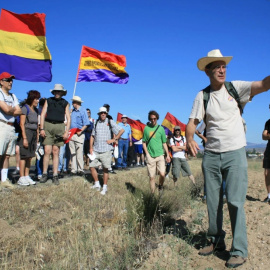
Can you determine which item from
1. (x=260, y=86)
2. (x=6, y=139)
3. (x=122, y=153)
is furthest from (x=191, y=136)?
(x=122, y=153)

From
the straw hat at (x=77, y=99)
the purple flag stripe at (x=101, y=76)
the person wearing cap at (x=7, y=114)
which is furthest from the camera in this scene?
the purple flag stripe at (x=101, y=76)

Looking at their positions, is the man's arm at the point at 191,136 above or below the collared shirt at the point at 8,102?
below

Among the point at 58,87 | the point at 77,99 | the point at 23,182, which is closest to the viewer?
the point at 23,182

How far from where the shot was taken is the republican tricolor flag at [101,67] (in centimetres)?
1095

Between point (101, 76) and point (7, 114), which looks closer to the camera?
point (7, 114)

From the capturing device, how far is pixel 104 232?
473cm

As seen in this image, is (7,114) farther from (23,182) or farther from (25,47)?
(25,47)

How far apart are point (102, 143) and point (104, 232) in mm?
3705

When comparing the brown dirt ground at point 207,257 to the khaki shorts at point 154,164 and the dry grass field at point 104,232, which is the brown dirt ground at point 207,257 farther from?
the khaki shorts at point 154,164

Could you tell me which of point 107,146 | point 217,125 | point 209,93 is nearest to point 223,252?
point 217,125

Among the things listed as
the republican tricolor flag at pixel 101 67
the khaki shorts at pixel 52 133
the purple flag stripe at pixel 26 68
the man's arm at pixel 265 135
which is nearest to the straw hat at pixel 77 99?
the republican tricolor flag at pixel 101 67

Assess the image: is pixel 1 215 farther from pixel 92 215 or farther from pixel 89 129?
pixel 89 129

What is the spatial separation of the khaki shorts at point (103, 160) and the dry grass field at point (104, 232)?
3.16 ft

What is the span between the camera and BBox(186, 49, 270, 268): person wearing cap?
3617mm
